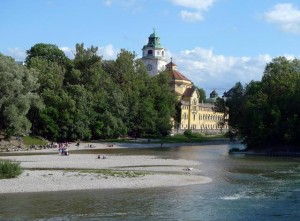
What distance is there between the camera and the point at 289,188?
134 feet

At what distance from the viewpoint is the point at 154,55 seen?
18412 centimetres

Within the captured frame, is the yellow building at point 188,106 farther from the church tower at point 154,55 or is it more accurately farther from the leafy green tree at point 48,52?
the leafy green tree at point 48,52

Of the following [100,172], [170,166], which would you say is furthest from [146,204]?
[170,166]

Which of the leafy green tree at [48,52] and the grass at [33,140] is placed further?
the leafy green tree at [48,52]

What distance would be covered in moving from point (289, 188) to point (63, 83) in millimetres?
71626

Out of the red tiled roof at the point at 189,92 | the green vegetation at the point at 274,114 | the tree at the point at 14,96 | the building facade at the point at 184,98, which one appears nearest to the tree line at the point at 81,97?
the tree at the point at 14,96

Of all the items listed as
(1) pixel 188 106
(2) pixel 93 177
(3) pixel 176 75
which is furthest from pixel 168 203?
(3) pixel 176 75

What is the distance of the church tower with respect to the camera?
600 feet

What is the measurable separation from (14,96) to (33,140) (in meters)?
13.5

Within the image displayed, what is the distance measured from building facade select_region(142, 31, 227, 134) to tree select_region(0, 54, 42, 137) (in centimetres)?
6367

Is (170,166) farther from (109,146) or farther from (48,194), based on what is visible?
(109,146)

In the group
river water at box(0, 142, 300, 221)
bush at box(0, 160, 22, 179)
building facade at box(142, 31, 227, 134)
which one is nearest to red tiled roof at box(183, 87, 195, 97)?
building facade at box(142, 31, 227, 134)

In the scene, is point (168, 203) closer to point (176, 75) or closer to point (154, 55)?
point (176, 75)

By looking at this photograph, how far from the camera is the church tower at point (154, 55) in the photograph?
182750mm
